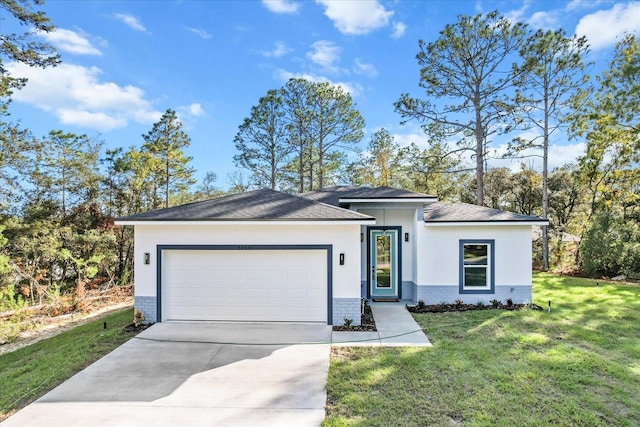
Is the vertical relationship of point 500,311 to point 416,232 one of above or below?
below

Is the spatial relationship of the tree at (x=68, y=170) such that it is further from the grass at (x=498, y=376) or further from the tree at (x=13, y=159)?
the grass at (x=498, y=376)

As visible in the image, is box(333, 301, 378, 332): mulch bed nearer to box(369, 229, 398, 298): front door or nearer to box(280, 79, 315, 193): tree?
box(369, 229, 398, 298): front door

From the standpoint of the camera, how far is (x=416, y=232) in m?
11.1

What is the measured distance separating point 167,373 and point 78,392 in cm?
132

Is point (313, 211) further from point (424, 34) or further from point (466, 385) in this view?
point (424, 34)

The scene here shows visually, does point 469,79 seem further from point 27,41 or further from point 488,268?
point 27,41

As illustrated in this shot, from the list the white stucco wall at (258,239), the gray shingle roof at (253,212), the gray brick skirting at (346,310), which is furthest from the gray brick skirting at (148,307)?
the gray brick skirting at (346,310)

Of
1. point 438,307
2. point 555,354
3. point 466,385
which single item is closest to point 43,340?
point 466,385

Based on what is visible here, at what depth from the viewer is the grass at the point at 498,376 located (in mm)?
4570

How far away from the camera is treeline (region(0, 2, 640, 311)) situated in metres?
14.4

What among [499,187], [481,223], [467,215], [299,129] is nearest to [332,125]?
[299,129]

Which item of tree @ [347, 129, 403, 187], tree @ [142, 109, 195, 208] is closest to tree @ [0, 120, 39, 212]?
tree @ [142, 109, 195, 208]

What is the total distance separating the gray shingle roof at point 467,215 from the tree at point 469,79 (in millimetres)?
8117

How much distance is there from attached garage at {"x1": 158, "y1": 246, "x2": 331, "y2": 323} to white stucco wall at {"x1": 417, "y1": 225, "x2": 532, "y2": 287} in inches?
158
